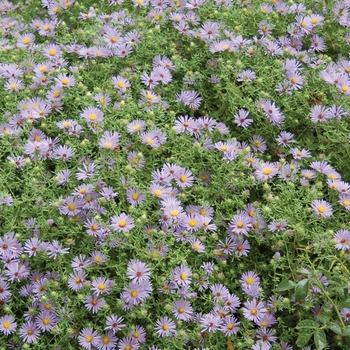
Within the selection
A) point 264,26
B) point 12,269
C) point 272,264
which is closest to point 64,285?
point 12,269

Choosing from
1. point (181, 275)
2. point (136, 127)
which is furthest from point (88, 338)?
point (136, 127)

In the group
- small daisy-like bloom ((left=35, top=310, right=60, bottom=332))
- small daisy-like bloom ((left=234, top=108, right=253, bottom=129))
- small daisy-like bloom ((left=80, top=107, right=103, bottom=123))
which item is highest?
small daisy-like bloom ((left=80, top=107, right=103, bottom=123))

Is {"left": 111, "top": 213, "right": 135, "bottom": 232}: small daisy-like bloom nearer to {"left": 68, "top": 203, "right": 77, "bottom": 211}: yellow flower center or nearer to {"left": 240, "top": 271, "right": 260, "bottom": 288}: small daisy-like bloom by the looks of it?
{"left": 68, "top": 203, "right": 77, "bottom": 211}: yellow flower center

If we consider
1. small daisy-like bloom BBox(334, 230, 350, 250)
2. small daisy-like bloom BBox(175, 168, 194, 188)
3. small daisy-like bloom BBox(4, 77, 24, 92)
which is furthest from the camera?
small daisy-like bloom BBox(4, 77, 24, 92)

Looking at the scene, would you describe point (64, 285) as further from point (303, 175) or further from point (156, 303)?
point (303, 175)

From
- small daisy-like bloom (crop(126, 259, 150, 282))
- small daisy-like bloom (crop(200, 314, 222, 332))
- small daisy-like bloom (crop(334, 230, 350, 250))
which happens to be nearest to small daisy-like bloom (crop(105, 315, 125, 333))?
small daisy-like bloom (crop(126, 259, 150, 282))

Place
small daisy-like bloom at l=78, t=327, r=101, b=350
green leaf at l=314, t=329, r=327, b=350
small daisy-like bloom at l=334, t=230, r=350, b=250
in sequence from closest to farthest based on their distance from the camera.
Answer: green leaf at l=314, t=329, r=327, b=350 < small daisy-like bloom at l=78, t=327, r=101, b=350 < small daisy-like bloom at l=334, t=230, r=350, b=250

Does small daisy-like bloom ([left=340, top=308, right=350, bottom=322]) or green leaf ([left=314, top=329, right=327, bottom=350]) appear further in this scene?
small daisy-like bloom ([left=340, top=308, right=350, bottom=322])

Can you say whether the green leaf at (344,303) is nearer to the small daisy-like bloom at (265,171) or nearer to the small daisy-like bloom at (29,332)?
the small daisy-like bloom at (265,171)
